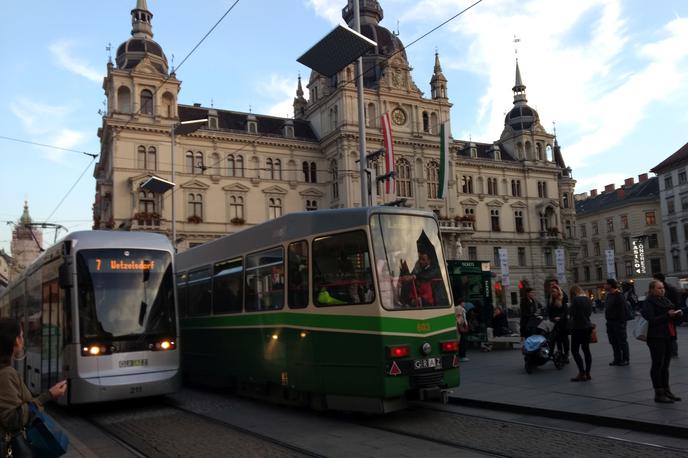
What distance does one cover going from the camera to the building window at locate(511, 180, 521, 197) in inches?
2729

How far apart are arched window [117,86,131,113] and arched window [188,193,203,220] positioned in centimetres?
821

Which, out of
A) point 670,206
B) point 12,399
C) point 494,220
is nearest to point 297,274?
point 12,399

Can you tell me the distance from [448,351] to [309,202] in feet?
153

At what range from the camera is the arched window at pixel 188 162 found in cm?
5078

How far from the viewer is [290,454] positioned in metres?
7.71

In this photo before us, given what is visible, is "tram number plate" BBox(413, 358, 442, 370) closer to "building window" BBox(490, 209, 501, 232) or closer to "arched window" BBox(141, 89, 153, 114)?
"arched window" BBox(141, 89, 153, 114)

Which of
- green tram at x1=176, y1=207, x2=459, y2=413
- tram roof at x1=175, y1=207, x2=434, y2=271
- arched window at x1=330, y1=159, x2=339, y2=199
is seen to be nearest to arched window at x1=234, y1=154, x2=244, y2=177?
arched window at x1=330, y1=159, x2=339, y2=199

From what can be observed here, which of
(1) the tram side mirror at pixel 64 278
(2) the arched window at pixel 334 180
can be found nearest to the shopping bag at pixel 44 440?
(1) the tram side mirror at pixel 64 278

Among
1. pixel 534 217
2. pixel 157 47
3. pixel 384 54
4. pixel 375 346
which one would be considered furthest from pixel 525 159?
pixel 375 346

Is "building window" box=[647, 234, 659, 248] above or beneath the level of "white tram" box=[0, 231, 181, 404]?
above

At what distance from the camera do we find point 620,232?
3233 inches

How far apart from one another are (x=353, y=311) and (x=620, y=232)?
81.1 meters

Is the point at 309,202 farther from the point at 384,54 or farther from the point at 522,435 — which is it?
the point at 522,435

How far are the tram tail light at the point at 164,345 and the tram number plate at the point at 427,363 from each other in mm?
5047
